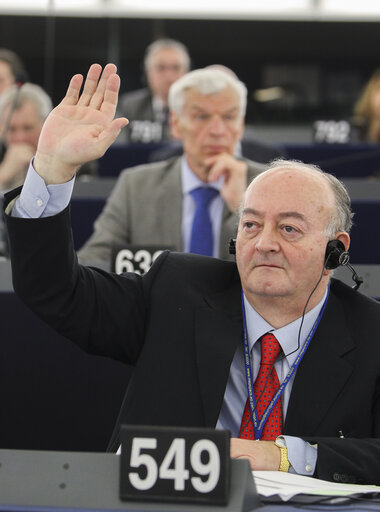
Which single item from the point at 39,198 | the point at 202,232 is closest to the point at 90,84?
the point at 39,198

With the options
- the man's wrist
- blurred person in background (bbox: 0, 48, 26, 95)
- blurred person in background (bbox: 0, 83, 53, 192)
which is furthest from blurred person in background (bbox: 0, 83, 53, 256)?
the man's wrist

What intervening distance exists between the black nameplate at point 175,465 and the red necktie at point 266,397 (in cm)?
63

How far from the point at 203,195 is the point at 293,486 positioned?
223cm

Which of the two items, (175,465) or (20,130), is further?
(20,130)

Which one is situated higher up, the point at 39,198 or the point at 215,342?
the point at 39,198

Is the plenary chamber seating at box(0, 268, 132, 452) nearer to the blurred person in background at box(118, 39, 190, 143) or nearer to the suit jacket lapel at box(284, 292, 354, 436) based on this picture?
the suit jacket lapel at box(284, 292, 354, 436)

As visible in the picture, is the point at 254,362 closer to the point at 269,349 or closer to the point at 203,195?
the point at 269,349

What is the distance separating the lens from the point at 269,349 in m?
2.06

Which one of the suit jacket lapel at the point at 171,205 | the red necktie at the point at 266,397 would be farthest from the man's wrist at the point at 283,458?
the suit jacket lapel at the point at 171,205

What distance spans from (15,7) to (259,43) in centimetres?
212

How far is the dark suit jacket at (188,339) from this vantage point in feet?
6.34

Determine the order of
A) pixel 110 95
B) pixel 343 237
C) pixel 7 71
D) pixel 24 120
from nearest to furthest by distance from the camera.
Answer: pixel 110 95, pixel 343 237, pixel 24 120, pixel 7 71

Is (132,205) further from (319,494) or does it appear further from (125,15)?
(125,15)

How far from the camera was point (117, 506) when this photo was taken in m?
1.34
